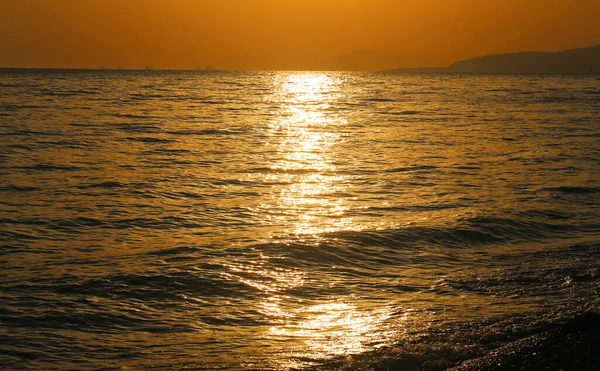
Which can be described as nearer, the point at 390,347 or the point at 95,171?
the point at 390,347

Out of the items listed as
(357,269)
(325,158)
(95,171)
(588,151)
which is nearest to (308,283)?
(357,269)

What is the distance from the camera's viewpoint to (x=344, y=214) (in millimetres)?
17141

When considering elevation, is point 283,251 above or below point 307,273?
above

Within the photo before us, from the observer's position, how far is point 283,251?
13.6 m

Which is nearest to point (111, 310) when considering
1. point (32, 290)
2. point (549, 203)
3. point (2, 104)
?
point (32, 290)

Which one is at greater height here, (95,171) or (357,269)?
(95,171)

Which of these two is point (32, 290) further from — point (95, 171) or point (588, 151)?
point (588, 151)

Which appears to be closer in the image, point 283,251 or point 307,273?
point 307,273

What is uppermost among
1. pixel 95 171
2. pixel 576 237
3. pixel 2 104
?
pixel 2 104

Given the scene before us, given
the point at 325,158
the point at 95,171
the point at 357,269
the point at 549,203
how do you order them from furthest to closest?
→ the point at 325,158, the point at 95,171, the point at 549,203, the point at 357,269

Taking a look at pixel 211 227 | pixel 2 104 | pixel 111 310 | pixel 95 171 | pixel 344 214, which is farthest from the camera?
pixel 2 104

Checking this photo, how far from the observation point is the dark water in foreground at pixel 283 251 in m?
8.92

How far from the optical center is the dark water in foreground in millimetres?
Result: 8922

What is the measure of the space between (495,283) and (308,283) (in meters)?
3.20
